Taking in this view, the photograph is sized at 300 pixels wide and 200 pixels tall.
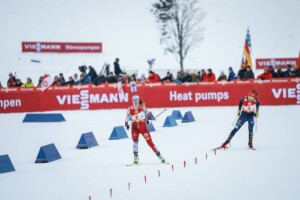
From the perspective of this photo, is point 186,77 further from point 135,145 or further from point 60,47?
point 60,47

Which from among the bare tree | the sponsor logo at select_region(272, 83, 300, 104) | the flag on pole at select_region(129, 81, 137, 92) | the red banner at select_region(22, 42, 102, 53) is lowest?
the sponsor logo at select_region(272, 83, 300, 104)

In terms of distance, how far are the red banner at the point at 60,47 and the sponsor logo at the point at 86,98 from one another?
2678 centimetres

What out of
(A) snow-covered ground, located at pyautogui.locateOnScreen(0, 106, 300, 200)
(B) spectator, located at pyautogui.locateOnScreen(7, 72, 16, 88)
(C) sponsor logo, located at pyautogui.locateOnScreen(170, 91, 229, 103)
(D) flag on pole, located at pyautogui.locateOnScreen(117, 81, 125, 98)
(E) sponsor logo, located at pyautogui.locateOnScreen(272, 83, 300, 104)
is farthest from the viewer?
(B) spectator, located at pyautogui.locateOnScreen(7, 72, 16, 88)

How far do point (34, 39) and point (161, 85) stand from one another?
1381 inches

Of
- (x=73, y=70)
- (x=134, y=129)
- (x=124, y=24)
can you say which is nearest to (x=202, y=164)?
(x=134, y=129)

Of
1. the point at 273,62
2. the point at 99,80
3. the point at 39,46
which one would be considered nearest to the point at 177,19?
the point at 273,62

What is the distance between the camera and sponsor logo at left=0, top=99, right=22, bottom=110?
99.9 feet

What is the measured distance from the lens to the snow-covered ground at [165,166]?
32.5 ft

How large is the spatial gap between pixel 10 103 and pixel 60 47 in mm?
27933

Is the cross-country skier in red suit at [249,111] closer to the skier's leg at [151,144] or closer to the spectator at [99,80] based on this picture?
the skier's leg at [151,144]

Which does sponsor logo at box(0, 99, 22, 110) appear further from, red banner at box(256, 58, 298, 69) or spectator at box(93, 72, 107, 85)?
red banner at box(256, 58, 298, 69)

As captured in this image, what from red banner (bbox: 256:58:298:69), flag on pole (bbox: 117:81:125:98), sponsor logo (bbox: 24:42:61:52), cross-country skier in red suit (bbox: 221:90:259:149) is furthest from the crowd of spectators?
red banner (bbox: 256:58:298:69)

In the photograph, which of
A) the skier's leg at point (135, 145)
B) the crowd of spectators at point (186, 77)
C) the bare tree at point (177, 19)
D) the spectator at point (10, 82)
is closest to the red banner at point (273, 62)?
the bare tree at point (177, 19)

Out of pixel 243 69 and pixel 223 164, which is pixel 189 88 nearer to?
pixel 243 69
